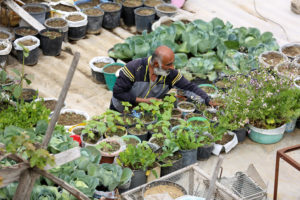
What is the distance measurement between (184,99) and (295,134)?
155 centimetres

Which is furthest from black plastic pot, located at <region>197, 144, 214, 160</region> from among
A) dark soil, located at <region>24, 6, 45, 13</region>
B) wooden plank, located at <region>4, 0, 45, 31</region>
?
dark soil, located at <region>24, 6, 45, 13</region>

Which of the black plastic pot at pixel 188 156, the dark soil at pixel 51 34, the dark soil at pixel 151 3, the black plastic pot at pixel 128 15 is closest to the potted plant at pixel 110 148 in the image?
the black plastic pot at pixel 188 156

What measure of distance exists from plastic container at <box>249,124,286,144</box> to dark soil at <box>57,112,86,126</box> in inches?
85.5

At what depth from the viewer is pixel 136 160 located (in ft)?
14.7

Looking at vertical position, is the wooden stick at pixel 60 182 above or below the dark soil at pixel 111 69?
above

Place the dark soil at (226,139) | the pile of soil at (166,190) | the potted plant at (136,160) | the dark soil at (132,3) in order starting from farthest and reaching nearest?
the dark soil at (132,3) < the dark soil at (226,139) < the potted plant at (136,160) < the pile of soil at (166,190)

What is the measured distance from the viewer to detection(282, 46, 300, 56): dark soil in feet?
24.1

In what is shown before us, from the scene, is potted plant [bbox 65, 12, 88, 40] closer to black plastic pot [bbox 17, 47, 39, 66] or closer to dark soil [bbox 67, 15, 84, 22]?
dark soil [bbox 67, 15, 84, 22]

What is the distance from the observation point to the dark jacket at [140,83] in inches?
209

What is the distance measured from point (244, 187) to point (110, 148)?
1436mm

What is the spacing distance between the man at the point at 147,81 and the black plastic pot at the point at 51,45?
231 centimetres

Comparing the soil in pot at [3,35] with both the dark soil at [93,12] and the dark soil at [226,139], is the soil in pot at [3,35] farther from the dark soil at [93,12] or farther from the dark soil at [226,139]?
the dark soil at [226,139]

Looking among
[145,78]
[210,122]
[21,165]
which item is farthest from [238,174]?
[21,165]

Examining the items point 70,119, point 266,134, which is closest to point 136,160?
point 70,119
